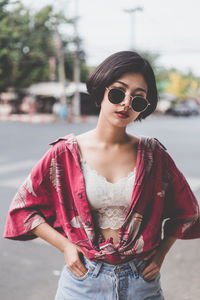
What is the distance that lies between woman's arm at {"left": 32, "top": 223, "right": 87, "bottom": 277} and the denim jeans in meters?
0.03

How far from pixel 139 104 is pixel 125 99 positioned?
0.06 m

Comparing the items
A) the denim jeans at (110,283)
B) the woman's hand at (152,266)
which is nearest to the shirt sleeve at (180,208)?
the woman's hand at (152,266)

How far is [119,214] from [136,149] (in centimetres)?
28

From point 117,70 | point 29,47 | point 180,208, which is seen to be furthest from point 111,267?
point 29,47

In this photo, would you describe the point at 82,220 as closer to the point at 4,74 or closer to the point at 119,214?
the point at 119,214

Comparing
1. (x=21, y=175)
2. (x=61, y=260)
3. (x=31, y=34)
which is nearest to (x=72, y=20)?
(x=31, y=34)

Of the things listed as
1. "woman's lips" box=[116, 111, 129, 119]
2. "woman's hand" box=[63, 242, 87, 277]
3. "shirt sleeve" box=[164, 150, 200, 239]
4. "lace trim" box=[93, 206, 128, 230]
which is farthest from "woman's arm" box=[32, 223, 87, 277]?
"woman's lips" box=[116, 111, 129, 119]

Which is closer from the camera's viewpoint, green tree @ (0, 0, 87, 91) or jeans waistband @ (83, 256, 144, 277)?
jeans waistband @ (83, 256, 144, 277)

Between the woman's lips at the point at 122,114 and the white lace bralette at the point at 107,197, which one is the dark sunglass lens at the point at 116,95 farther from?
the white lace bralette at the point at 107,197

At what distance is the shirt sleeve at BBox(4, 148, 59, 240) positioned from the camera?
147 cm

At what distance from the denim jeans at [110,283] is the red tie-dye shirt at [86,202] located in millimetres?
45

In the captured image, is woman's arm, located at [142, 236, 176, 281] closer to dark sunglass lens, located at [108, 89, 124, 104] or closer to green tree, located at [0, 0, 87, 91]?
dark sunglass lens, located at [108, 89, 124, 104]

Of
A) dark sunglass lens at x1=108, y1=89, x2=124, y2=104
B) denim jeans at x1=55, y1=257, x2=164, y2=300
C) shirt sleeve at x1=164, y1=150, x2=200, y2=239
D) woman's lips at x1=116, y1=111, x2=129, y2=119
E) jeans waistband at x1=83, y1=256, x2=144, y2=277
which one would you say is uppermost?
dark sunglass lens at x1=108, y1=89, x2=124, y2=104

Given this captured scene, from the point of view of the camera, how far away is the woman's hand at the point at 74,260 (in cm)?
143
